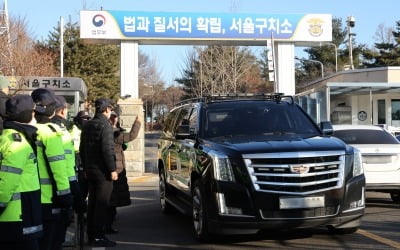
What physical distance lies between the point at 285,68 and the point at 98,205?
12227 millimetres

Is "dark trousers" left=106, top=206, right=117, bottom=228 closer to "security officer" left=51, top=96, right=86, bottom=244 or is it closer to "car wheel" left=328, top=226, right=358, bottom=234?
"security officer" left=51, top=96, right=86, bottom=244

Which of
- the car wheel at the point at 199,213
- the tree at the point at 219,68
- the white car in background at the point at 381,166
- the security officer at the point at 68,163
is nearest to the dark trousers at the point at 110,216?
the car wheel at the point at 199,213

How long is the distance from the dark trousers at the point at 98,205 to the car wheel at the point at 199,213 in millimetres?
1188

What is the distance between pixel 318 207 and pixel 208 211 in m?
1.37

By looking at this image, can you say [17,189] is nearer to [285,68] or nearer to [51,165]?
[51,165]

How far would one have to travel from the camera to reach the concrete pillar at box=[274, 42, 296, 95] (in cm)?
1891

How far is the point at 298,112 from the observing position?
9.06 metres

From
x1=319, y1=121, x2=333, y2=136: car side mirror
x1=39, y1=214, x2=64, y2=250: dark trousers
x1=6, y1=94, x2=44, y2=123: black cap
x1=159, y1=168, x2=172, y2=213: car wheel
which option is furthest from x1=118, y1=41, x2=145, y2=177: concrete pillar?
x1=6, y1=94, x2=44, y2=123: black cap

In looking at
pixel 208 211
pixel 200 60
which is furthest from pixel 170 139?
pixel 200 60

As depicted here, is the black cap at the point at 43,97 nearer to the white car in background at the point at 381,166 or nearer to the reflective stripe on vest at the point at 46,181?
the reflective stripe on vest at the point at 46,181

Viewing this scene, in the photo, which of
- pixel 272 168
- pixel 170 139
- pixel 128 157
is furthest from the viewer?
pixel 128 157

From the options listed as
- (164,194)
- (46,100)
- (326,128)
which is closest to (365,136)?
(326,128)

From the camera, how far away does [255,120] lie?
866cm

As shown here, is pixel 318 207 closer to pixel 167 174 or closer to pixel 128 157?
pixel 167 174
